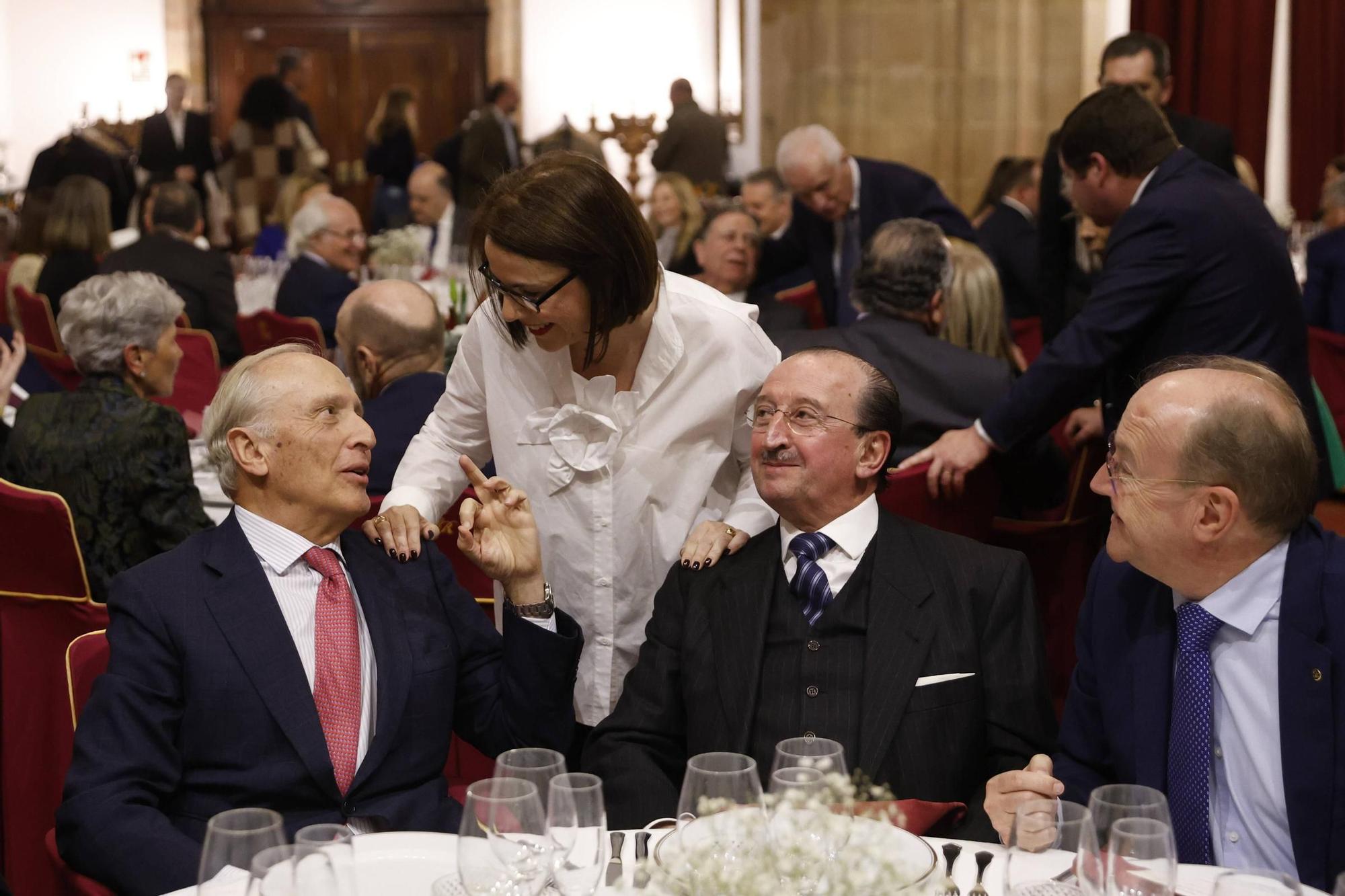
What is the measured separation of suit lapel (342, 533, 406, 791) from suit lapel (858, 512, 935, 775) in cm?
71

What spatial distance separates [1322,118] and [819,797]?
10222 millimetres

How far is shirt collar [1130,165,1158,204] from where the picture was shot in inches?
149

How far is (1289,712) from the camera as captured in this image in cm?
195

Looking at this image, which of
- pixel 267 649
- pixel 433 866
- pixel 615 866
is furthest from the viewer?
pixel 267 649

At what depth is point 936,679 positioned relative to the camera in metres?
2.33

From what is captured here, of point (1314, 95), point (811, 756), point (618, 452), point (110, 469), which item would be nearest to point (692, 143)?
point (1314, 95)

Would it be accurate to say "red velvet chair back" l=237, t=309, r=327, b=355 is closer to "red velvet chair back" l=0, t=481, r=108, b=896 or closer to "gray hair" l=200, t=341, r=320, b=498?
"red velvet chair back" l=0, t=481, r=108, b=896

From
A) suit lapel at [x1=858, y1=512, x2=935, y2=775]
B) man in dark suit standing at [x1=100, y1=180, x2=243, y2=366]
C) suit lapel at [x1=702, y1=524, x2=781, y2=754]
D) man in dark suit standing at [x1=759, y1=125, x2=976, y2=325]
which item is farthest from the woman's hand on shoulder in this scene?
man in dark suit standing at [x1=100, y1=180, x2=243, y2=366]

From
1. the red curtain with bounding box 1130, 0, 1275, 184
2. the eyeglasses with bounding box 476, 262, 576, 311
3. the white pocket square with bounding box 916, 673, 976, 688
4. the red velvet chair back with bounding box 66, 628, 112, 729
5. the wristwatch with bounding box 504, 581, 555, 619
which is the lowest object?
the white pocket square with bounding box 916, 673, 976, 688

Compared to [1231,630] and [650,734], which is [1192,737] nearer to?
[1231,630]

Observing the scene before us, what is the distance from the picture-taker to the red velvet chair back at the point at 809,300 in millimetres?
6215

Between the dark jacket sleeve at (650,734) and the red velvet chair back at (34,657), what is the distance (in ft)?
3.74

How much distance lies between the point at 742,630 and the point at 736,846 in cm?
97

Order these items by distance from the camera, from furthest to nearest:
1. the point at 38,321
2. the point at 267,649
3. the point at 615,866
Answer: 1. the point at 38,321
2. the point at 267,649
3. the point at 615,866
